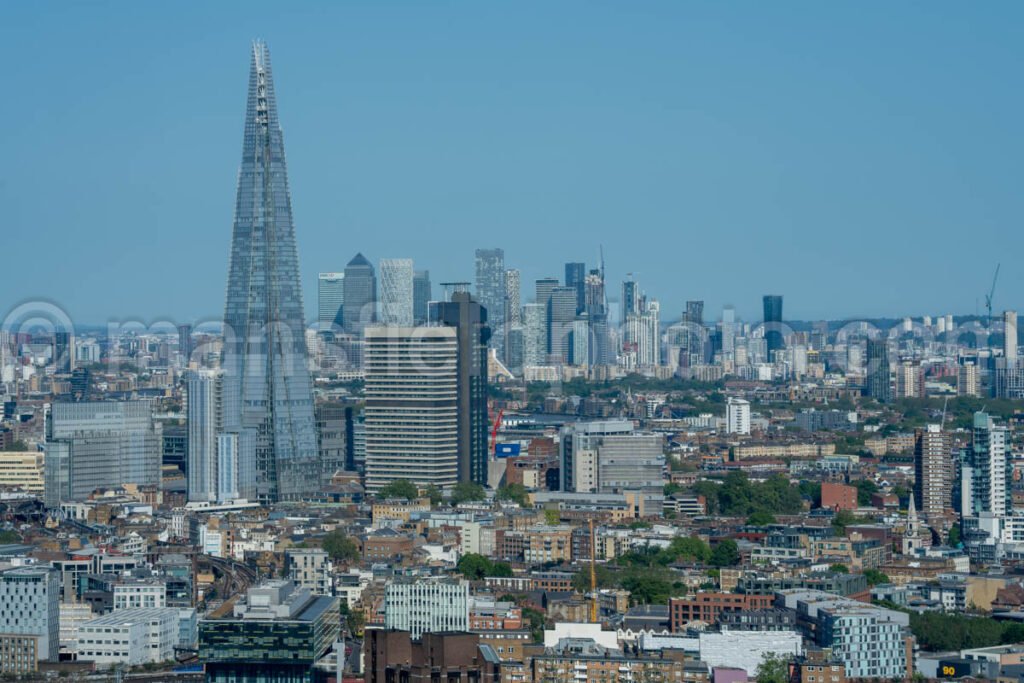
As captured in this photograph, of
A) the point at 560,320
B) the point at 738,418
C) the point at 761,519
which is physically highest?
the point at 560,320

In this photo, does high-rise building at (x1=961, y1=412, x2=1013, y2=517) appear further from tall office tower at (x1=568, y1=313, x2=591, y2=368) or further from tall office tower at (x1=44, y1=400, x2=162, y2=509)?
tall office tower at (x1=568, y1=313, x2=591, y2=368)

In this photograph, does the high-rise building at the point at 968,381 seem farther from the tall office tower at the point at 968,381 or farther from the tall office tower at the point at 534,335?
the tall office tower at the point at 534,335

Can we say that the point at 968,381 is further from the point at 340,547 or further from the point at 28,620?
the point at 28,620

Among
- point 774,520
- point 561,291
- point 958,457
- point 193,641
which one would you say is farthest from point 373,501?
point 561,291

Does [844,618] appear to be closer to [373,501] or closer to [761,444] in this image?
[373,501]

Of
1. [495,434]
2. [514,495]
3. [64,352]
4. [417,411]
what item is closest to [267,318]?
[417,411]

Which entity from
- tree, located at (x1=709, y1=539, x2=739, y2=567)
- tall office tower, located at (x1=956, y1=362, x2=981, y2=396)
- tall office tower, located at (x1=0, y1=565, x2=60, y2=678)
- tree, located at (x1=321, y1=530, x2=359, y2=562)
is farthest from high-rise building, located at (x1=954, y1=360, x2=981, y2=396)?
tall office tower, located at (x1=0, y1=565, x2=60, y2=678)
